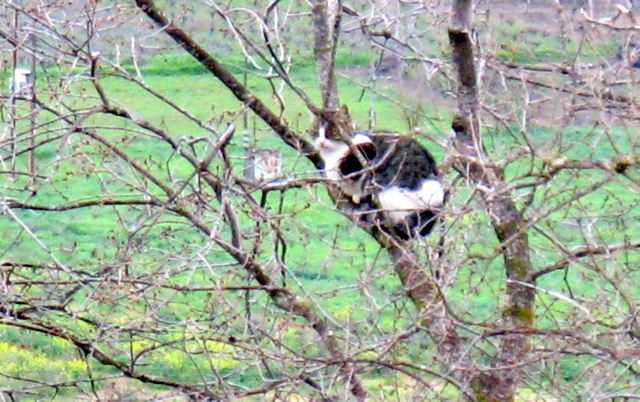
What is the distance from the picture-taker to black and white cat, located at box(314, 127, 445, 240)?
448cm

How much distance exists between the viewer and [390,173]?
5.22m

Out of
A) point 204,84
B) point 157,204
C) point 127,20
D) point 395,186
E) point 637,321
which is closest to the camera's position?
point 637,321

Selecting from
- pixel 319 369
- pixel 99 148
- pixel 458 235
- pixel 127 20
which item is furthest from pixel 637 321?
pixel 127 20

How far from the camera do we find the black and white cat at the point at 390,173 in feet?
14.7

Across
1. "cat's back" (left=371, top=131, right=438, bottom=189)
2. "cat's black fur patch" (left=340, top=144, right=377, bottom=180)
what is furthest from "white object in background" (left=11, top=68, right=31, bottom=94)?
"cat's back" (left=371, top=131, right=438, bottom=189)

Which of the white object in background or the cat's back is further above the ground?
the white object in background

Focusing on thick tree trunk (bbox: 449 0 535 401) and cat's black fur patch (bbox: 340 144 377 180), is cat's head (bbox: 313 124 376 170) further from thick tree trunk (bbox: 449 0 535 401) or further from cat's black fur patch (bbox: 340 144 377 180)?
thick tree trunk (bbox: 449 0 535 401)

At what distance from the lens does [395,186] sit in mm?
5129

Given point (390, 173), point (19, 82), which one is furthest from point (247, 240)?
point (19, 82)

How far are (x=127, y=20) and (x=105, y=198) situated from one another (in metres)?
0.73

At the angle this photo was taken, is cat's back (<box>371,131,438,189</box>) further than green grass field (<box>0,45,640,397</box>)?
Yes

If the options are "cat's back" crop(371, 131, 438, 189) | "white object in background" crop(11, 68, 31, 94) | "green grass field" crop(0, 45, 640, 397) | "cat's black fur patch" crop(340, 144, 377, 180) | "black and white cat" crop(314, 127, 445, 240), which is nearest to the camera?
"green grass field" crop(0, 45, 640, 397)

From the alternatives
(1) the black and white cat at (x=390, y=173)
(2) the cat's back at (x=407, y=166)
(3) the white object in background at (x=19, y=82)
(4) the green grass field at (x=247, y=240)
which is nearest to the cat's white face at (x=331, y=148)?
(1) the black and white cat at (x=390, y=173)

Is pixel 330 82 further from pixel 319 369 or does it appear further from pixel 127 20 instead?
pixel 319 369
